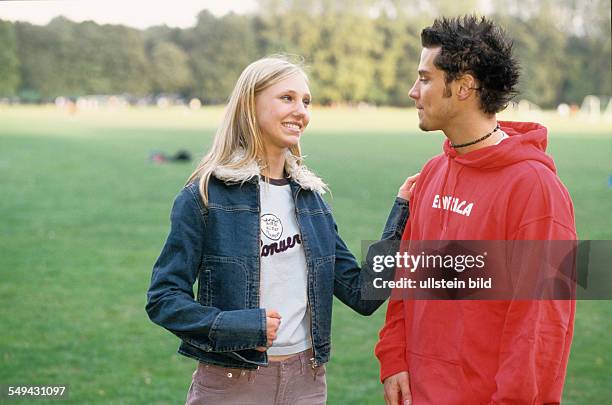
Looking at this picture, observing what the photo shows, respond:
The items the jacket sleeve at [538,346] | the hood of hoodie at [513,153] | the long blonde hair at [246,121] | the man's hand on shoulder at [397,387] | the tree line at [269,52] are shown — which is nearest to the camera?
the jacket sleeve at [538,346]

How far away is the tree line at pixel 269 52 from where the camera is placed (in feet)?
242

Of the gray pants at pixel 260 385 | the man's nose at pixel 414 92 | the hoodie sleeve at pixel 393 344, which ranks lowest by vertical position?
the gray pants at pixel 260 385

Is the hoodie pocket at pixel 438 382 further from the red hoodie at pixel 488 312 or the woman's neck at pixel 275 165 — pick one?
the woman's neck at pixel 275 165

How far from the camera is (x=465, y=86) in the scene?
2.51 meters

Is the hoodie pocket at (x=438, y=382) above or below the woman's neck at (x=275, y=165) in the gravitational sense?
below

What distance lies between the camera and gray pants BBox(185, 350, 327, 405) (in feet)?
8.69

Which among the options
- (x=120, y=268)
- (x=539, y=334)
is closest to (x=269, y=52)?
(x=120, y=268)

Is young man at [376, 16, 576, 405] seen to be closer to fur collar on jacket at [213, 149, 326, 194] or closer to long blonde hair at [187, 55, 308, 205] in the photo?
fur collar on jacket at [213, 149, 326, 194]

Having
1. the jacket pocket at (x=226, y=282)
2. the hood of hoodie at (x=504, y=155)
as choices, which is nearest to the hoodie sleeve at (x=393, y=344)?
the hood of hoodie at (x=504, y=155)

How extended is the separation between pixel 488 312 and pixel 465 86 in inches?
27.6

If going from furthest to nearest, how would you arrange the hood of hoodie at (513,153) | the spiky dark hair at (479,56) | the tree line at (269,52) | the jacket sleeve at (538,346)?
the tree line at (269,52) < the spiky dark hair at (479,56) < the hood of hoodie at (513,153) < the jacket sleeve at (538,346)

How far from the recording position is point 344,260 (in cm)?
296

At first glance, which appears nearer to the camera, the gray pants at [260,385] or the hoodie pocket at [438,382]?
the hoodie pocket at [438,382]

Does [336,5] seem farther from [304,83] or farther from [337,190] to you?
[304,83]
